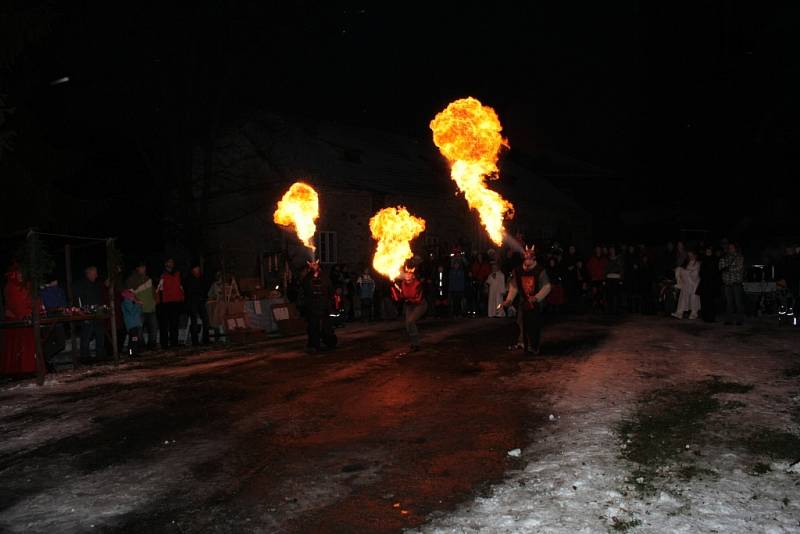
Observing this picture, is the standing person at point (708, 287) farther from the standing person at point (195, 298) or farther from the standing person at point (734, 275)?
the standing person at point (195, 298)

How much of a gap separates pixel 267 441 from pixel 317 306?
22.6 feet

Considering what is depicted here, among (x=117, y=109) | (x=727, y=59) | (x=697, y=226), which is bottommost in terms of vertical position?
(x=697, y=226)

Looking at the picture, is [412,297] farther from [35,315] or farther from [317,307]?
[35,315]

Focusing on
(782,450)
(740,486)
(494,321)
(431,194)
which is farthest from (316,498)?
(431,194)

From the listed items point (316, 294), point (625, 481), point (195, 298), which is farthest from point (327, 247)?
point (625, 481)

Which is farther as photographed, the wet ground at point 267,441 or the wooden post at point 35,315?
the wooden post at point 35,315

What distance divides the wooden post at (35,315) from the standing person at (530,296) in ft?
24.9

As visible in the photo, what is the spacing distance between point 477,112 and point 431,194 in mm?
14601

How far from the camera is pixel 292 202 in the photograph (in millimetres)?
25094

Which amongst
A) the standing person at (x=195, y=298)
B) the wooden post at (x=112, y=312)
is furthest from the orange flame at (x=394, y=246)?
the wooden post at (x=112, y=312)

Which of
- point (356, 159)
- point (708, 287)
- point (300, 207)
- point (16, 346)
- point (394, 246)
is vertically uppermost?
point (356, 159)

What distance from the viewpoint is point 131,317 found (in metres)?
15.1

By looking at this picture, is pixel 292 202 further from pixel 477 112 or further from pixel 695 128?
pixel 695 128

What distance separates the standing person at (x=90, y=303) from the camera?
46.0 feet
